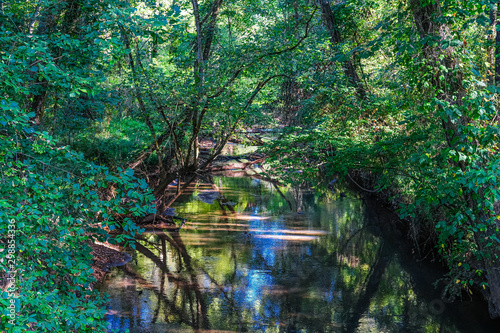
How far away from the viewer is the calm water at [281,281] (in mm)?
7762

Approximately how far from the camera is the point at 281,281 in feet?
31.3

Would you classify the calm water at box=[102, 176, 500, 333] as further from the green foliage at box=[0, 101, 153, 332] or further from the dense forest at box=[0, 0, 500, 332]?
the green foliage at box=[0, 101, 153, 332]

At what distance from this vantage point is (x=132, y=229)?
3.56 metres

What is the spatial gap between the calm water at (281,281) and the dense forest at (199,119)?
955 mm

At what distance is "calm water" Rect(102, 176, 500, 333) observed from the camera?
306 inches

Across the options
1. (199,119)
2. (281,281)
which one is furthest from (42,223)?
(281,281)

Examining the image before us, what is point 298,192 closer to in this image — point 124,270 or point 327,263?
point 327,263

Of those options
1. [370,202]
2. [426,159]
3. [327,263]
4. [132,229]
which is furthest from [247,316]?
[370,202]

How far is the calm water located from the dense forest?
96 cm

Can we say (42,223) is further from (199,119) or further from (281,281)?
(281,281)

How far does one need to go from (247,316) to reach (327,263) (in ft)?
11.5

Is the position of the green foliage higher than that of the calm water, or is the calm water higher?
the green foliage

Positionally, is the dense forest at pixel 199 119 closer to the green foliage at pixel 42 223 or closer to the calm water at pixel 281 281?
the green foliage at pixel 42 223

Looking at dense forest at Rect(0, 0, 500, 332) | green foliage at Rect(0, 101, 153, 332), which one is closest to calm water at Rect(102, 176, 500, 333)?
dense forest at Rect(0, 0, 500, 332)
